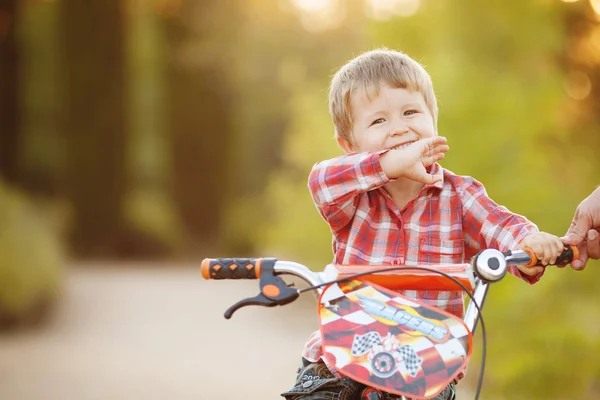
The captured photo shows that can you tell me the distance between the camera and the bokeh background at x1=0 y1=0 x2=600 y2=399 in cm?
557

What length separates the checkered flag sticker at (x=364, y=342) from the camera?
6.08 ft

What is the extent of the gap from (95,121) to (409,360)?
14130mm

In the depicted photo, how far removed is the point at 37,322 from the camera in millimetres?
8867

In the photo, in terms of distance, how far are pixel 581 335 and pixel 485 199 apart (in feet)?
10.6

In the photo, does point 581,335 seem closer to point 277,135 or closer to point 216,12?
point 216,12

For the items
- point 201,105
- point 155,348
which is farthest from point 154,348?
point 201,105

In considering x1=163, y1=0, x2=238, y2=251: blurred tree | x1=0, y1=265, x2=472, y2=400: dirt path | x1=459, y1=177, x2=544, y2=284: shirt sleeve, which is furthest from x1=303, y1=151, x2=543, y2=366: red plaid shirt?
x1=163, y1=0, x2=238, y2=251: blurred tree

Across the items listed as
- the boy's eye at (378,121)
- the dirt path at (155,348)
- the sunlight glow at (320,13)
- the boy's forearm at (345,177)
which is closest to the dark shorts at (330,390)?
the boy's forearm at (345,177)

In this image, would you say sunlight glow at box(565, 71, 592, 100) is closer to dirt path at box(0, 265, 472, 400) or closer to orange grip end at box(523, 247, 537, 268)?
dirt path at box(0, 265, 472, 400)

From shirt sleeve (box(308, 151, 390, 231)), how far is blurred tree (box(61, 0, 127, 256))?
43.6 feet

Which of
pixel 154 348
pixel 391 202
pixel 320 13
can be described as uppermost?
pixel 320 13

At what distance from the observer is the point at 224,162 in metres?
17.3

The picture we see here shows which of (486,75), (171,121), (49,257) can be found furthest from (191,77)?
(486,75)

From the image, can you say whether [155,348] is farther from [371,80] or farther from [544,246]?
[544,246]
